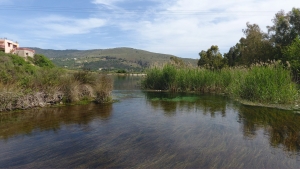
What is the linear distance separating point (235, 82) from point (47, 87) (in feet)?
41.6

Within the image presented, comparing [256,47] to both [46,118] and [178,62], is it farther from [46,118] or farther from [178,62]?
[46,118]

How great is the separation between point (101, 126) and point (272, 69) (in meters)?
10.6

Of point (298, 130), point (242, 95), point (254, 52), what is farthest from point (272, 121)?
point (254, 52)

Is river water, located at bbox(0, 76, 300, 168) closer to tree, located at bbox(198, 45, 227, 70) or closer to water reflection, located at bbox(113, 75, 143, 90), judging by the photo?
water reflection, located at bbox(113, 75, 143, 90)

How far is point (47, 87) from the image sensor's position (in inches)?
457

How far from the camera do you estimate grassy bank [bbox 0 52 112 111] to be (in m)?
10.3

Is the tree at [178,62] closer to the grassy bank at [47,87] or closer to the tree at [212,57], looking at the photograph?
the tree at [212,57]

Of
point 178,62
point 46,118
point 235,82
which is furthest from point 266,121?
point 178,62

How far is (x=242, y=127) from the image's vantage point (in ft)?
28.2

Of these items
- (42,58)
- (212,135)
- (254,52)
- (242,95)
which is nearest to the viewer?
(212,135)

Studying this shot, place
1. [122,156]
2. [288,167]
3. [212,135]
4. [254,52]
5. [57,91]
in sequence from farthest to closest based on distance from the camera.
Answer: [254,52], [57,91], [212,135], [122,156], [288,167]

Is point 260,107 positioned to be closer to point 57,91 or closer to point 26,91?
point 57,91

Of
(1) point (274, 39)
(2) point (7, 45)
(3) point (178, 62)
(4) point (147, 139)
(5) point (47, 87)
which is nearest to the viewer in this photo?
(4) point (147, 139)

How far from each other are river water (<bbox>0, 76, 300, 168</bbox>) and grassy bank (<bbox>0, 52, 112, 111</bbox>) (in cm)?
75
